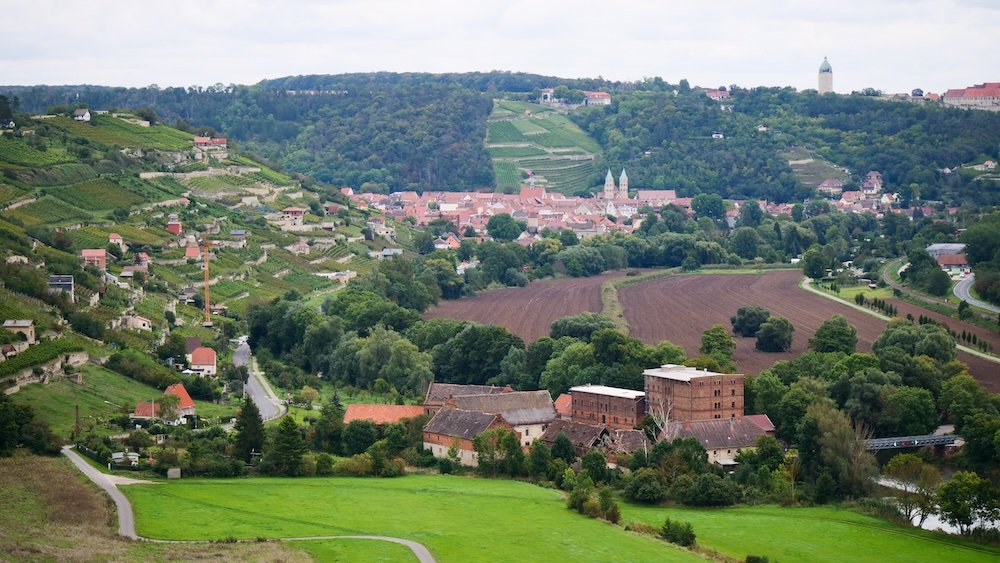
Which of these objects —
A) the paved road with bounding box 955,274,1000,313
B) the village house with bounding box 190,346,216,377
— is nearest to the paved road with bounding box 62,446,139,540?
the village house with bounding box 190,346,216,377

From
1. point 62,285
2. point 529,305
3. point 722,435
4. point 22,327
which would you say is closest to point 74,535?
point 22,327

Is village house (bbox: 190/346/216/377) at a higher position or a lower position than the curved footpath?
lower

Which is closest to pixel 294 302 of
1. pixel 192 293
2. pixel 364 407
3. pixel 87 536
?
pixel 192 293

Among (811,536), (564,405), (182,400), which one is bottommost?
(811,536)

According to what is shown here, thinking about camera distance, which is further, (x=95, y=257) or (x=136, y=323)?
(x=95, y=257)

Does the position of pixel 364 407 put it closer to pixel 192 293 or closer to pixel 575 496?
pixel 575 496

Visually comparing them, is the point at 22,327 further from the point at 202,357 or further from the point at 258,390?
the point at 258,390

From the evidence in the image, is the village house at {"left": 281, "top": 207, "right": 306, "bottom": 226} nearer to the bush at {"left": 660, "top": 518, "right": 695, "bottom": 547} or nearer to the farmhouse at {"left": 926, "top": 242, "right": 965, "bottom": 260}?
the farmhouse at {"left": 926, "top": 242, "right": 965, "bottom": 260}

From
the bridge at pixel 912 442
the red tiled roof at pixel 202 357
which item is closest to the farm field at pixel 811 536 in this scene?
the bridge at pixel 912 442
